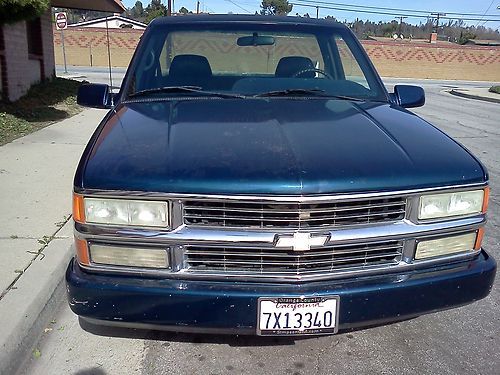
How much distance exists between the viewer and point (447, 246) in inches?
92.8

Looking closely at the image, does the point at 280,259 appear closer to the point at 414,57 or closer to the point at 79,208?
the point at 79,208

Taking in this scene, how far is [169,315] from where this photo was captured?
7.16ft

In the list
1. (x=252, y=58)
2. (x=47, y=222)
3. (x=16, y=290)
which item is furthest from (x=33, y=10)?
(x=16, y=290)

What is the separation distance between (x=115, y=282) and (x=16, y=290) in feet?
4.04

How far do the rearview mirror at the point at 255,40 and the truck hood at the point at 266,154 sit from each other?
1.10 metres

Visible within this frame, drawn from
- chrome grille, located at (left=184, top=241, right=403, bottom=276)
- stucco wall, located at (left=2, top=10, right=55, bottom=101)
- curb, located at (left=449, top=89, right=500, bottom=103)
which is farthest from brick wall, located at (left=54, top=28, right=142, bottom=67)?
chrome grille, located at (left=184, top=241, right=403, bottom=276)

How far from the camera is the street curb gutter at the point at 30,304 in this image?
2.58m

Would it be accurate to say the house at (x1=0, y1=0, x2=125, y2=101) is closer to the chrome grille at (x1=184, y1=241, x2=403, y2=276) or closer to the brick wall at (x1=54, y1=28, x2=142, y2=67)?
the chrome grille at (x1=184, y1=241, x2=403, y2=276)

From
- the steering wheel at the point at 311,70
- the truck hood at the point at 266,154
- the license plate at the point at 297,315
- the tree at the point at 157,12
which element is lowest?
the license plate at the point at 297,315

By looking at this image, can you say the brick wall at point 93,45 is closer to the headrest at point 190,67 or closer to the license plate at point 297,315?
the headrest at point 190,67

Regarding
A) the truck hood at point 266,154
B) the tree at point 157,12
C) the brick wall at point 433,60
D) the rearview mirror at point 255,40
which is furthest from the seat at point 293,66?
the brick wall at point 433,60

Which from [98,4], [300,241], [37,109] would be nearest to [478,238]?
[300,241]

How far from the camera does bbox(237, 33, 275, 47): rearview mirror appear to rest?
3.77 m

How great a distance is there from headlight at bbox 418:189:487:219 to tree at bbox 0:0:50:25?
6.95 m
